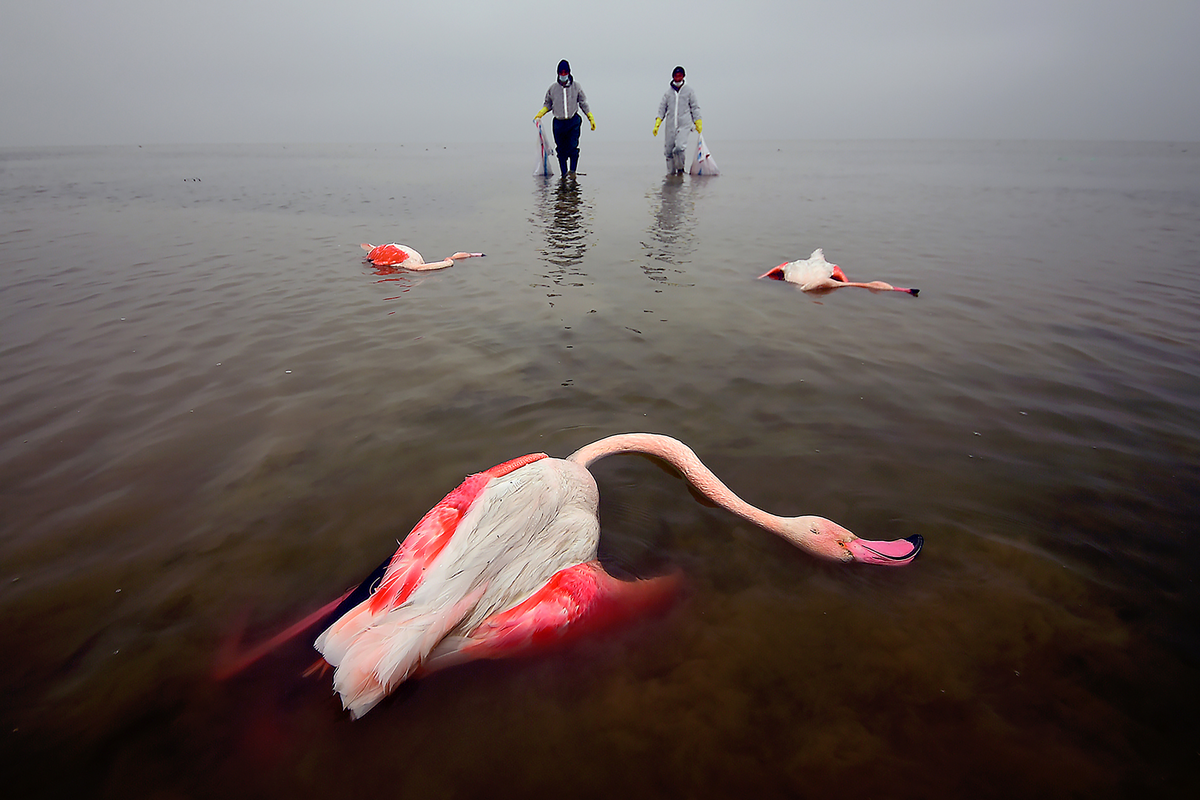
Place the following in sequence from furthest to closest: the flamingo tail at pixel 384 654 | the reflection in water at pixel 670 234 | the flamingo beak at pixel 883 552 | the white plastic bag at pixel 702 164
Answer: the white plastic bag at pixel 702 164, the reflection in water at pixel 670 234, the flamingo beak at pixel 883 552, the flamingo tail at pixel 384 654

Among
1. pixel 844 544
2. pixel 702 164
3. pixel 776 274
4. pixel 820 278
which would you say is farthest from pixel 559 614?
pixel 702 164

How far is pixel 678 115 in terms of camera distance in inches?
709

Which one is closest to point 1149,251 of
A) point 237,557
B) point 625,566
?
point 625,566

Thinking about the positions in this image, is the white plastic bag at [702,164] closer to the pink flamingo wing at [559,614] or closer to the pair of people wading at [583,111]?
the pair of people wading at [583,111]

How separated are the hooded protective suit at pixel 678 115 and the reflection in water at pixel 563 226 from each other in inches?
158

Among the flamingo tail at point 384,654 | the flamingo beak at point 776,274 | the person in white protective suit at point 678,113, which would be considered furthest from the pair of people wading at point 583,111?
the flamingo tail at point 384,654

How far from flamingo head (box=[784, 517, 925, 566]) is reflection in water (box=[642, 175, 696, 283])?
552 centimetres

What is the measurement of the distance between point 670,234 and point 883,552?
943 cm

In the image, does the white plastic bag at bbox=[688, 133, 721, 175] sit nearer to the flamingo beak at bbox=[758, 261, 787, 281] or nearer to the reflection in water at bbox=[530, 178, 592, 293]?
the reflection in water at bbox=[530, 178, 592, 293]

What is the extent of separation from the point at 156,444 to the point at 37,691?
2.07 metres

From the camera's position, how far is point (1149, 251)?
9.19 m

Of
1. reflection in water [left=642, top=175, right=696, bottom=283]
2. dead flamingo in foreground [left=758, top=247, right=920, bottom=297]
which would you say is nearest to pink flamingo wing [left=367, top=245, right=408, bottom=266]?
reflection in water [left=642, top=175, right=696, bottom=283]

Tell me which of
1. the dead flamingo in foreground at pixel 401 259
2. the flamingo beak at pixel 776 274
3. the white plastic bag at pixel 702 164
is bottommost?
the dead flamingo in foreground at pixel 401 259

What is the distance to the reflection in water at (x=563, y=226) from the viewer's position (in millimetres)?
8500
